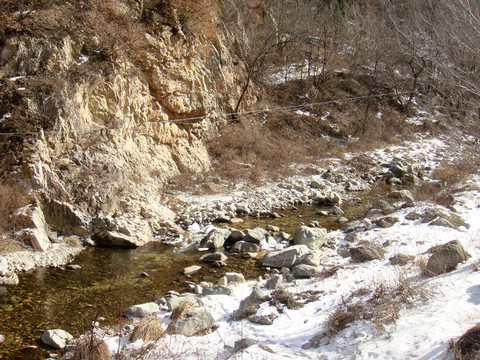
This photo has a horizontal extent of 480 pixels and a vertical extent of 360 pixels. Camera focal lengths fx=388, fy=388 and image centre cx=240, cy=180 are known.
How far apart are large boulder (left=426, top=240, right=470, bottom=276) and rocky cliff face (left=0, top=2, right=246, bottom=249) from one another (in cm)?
728

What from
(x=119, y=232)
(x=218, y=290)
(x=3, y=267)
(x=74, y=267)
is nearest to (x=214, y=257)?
(x=218, y=290)

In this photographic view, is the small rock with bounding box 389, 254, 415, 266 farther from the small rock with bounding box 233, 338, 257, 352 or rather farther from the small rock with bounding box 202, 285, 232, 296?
the small rock with bounding box 233, 338, 257, 352

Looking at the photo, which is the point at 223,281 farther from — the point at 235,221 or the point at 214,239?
the point at 235,221

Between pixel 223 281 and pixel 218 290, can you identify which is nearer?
pixel 218 290

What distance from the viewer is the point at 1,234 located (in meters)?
9.20

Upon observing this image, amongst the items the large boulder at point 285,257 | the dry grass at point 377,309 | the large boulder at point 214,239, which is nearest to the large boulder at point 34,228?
the large boulder at point 214,239

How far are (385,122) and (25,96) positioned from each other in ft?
77.4

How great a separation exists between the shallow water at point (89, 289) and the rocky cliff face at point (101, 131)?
119 centimetres

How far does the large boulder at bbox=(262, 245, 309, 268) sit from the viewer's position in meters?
8.91

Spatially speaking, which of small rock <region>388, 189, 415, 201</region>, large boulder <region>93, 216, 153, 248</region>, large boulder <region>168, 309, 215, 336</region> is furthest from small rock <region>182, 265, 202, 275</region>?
small rock <region>388, 189, 415, 201</region>

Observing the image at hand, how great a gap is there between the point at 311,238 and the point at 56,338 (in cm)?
652

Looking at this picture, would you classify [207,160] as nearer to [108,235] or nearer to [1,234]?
[108,235]

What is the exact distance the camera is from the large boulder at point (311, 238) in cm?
1017

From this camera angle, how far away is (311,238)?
10289 millimetres
